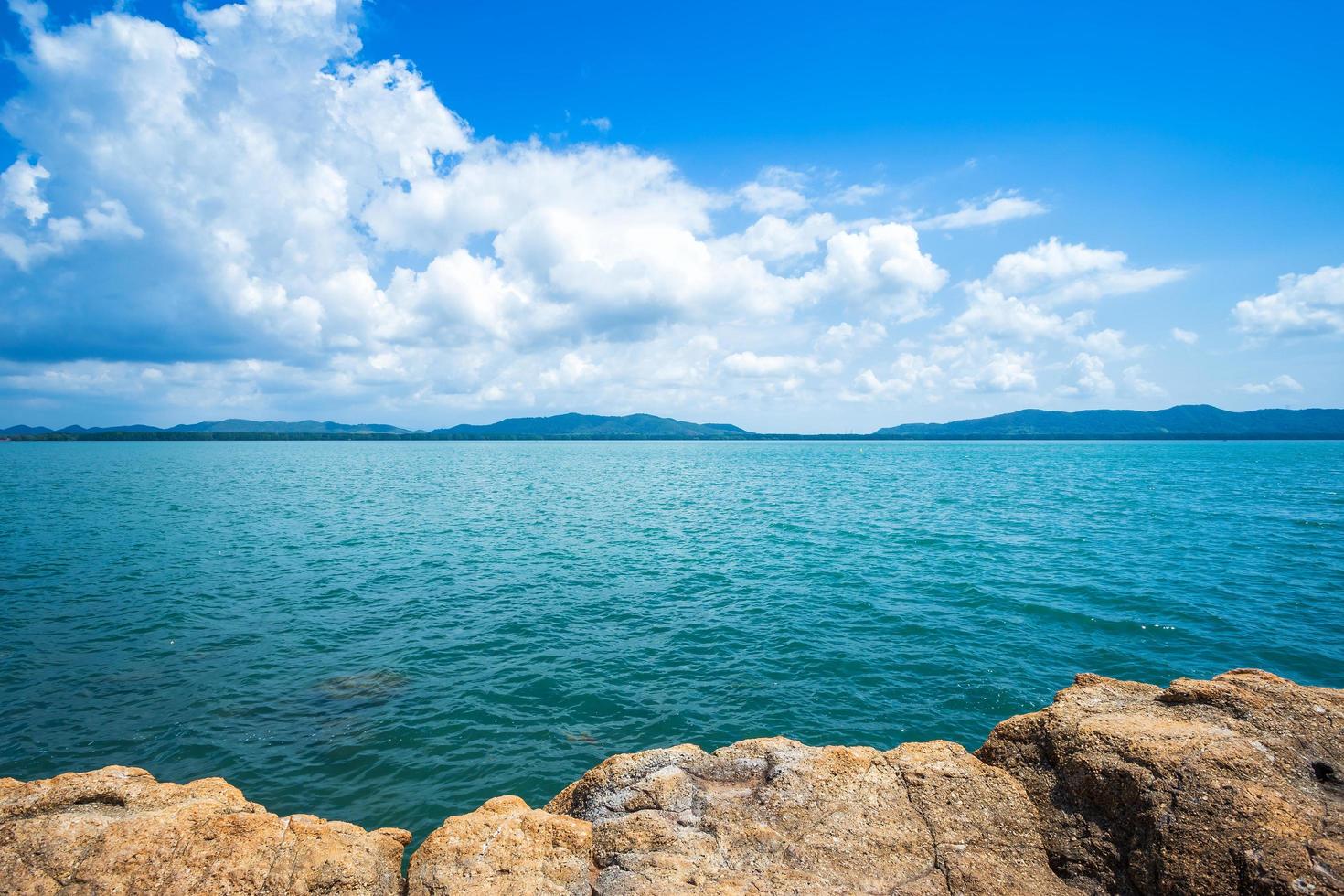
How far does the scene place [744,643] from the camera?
2173 centimetres

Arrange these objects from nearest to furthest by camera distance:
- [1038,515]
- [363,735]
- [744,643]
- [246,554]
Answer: [363,735], [744,643], [246,554], [1038,515]

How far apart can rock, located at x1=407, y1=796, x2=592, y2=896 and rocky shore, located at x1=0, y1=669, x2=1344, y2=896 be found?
25mm

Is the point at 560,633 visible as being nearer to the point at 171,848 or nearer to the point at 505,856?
the point at 505,856

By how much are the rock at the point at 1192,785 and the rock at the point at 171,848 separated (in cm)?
889

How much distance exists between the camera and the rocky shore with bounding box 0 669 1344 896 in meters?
6.63

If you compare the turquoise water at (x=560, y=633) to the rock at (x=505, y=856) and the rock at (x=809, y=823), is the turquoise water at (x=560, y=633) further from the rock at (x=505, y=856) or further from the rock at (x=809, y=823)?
the rock at (x=505, y=856)

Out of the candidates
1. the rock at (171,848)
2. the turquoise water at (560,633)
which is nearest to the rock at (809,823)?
the rock at (171,848)

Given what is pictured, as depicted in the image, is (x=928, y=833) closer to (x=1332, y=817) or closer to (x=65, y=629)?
(x=1332, y=817)


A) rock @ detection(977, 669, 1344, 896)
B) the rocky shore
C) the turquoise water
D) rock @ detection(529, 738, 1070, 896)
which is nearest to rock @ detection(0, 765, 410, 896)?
the rocky shore

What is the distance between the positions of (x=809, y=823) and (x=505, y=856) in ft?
13.4

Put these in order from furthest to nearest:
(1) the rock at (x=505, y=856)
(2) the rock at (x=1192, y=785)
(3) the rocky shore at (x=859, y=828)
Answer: (1) the rock at (x=505, y=856)
(3) the rocky shore at (x=859, y=828)
(2) the rock at (x=1192, y=785)

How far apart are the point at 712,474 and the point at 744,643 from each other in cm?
9119

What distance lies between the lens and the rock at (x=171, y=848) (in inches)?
263

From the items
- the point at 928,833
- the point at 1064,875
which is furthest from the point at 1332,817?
Result: the point at 928,833
